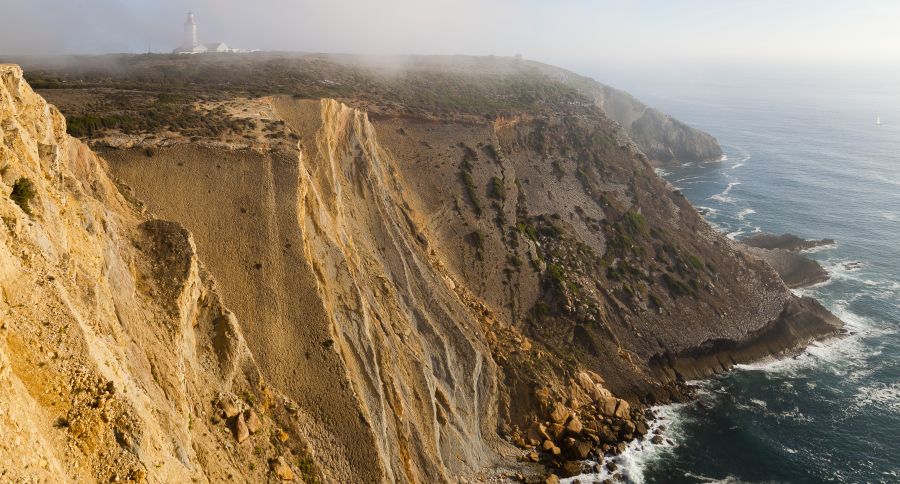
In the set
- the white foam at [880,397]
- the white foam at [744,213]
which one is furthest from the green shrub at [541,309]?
the white foam at [744,213]

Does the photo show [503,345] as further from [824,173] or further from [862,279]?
[824,173]

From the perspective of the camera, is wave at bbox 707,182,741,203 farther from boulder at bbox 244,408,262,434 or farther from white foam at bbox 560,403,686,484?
boulder at bbox 244,408,262,434

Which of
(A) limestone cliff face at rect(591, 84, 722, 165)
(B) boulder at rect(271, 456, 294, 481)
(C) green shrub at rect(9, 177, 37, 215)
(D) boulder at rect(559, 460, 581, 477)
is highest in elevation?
(A) limestone cliff face at rect(591, 84, 722, 165)

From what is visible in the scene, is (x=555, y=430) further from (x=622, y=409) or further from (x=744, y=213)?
(x=744, y=213)

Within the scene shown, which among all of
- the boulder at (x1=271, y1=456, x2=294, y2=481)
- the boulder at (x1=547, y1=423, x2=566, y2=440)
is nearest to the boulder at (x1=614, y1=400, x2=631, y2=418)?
the boulder at (x1=547, y1=423, x2=566, y2=440)

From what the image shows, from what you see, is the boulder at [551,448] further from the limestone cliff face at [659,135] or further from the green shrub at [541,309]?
the limestone cliff face at [659,135]

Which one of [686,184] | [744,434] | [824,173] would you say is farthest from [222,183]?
[824,173]
